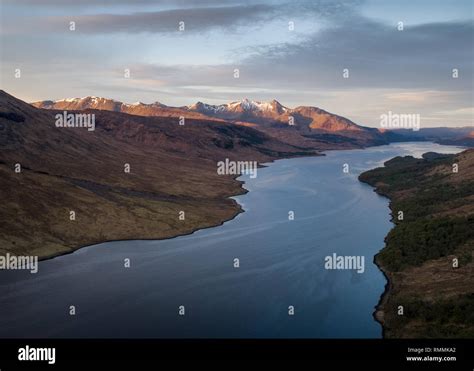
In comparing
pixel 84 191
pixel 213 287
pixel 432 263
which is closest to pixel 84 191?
pixel 84 191

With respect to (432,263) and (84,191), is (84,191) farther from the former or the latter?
(432,263)

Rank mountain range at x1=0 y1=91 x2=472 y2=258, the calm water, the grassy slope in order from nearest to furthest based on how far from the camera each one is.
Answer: the grassy slope < the calm water < mountain range at x1=0 y1=91 x2=472 y2=258

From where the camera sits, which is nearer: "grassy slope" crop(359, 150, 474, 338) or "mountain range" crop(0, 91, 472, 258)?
"grassy slope" crop(359, 150, 474, 338)

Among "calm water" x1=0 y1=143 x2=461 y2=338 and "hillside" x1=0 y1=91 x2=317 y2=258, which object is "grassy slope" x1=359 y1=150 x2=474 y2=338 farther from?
"hillside" x1=0 y1=91 x2=317 y2=258

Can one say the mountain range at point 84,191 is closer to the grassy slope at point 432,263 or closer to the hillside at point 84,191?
the hillside at point 84,191

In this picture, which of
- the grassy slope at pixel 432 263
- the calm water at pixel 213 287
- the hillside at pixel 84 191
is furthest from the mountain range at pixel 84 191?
the grassy slope at pixel 432 263

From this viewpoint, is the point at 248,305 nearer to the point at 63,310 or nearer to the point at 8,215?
the point at 63,310

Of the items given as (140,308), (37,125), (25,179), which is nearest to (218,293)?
(140,308)

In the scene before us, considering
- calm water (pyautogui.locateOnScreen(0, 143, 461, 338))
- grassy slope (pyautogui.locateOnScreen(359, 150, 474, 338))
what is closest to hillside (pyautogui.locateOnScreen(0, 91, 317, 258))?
calm water (pyautogui.locateOnScreen(0, 143, 461, 338))
